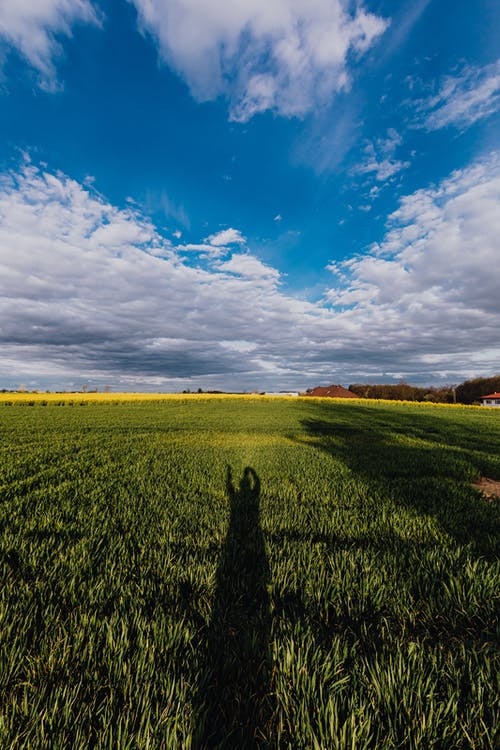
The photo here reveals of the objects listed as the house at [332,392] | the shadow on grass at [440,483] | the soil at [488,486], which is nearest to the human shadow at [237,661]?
the shadow on grass at [440,483]

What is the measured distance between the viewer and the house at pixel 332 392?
116 metres

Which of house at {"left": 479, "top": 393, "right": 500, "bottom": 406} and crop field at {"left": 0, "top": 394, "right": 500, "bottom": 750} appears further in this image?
house at {"left": 479, "top": 393, "right": 500, "bottom": 406}

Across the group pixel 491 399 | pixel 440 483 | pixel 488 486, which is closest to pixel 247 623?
pixel 440 483

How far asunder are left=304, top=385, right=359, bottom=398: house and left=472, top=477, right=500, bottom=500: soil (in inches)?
4170

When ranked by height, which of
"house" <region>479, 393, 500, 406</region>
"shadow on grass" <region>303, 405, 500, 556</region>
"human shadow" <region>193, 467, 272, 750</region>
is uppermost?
"human shadow" <region>193, 467, 272, 750</region>

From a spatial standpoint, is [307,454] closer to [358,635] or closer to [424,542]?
[424,542]

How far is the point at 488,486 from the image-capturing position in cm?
771

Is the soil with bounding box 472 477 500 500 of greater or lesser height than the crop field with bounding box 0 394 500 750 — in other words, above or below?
below

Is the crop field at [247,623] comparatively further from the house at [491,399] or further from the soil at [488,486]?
the house at [491,399]

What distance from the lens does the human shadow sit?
174cm

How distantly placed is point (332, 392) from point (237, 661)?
400ft

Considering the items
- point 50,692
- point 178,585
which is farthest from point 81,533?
point 50,692

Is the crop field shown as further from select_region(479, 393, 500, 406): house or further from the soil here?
select_region(479, 393, 500, 406): house

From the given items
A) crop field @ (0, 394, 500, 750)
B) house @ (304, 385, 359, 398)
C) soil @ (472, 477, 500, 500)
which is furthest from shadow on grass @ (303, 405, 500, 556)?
house @ (304, 385, 359, 398)
